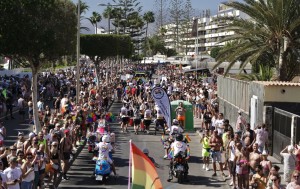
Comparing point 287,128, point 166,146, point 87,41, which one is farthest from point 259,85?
point 87,41

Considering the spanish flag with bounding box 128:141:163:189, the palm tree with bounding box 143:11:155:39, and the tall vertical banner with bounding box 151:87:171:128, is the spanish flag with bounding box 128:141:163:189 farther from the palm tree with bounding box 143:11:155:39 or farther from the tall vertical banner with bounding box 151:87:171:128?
the palm tree with bounding box 143:11:155:39

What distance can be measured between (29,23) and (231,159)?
9.48 m

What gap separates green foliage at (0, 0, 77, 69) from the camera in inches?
771

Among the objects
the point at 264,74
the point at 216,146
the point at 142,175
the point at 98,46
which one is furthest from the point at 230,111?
the point at 98,46

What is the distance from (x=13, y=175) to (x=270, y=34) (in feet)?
54.2

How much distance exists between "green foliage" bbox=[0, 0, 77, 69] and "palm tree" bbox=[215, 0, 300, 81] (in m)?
8.50

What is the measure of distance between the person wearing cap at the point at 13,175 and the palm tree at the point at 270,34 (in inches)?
605

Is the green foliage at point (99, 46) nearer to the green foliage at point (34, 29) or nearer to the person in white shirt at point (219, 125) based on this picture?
the green foliage at point (34, 29)

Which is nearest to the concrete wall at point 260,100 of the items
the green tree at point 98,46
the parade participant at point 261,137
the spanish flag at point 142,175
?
the parade participant at point 261,137

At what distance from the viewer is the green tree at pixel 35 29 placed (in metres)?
19.6

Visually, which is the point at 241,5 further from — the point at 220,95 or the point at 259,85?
the point at 220,95

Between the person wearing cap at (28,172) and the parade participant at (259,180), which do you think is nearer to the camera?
the person wearing cap at (28,172)

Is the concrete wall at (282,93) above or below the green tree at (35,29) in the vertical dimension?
below

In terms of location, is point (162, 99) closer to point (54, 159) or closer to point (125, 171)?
point (125, 171)
